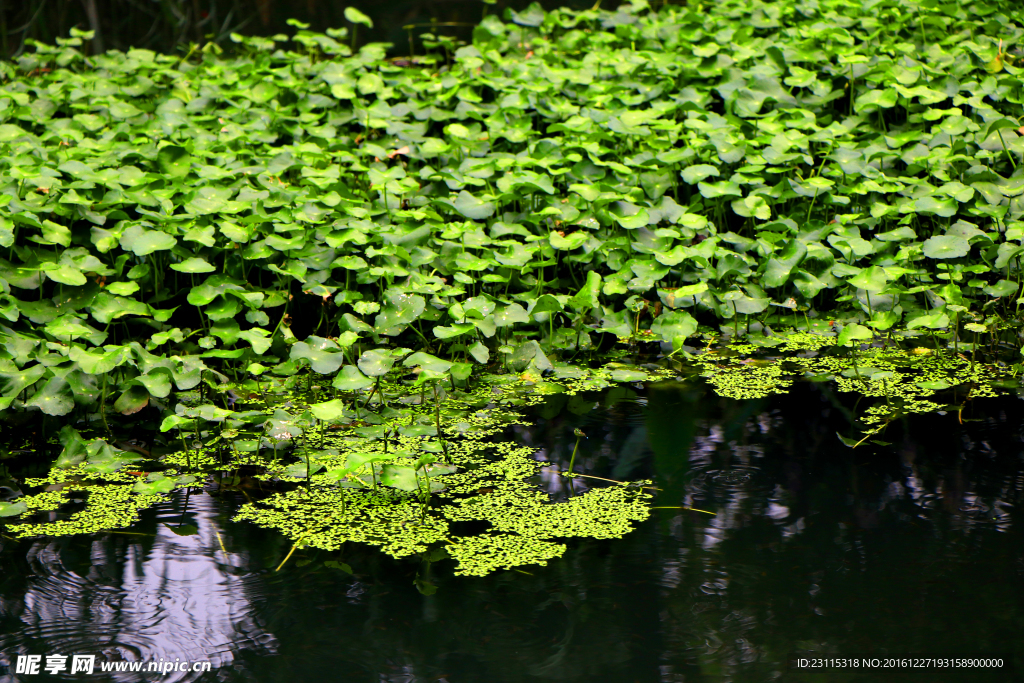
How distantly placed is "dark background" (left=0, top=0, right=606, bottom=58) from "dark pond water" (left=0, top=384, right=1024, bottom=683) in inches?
159

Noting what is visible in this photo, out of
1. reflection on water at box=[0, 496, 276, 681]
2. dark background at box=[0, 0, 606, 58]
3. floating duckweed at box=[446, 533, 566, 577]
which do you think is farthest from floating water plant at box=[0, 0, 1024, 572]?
dark background at box=[0, 0, 606, 58]

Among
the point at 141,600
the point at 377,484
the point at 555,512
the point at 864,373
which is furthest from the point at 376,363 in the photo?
the point at 864,373

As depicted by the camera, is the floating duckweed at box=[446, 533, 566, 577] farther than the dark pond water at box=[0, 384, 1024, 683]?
Yes

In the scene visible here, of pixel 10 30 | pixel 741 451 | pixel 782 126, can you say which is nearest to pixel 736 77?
pixel 782 126

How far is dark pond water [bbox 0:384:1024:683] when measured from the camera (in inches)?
61.6

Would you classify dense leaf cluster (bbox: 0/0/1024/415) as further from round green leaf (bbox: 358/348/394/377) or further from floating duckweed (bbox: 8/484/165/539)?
floating duckweed (bbox: 8/484/165/539)

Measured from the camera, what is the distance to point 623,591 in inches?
68.1

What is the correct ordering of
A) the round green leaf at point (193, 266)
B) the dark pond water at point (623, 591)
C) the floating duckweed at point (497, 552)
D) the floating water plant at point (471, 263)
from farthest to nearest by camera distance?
the round green leaf at point (193, 266) < the floating water plant at point (471, 263) < the floating duckweed at point (497, 552) < the dark pond water at point (623, 591)

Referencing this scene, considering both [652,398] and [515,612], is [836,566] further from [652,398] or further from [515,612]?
[652,398]

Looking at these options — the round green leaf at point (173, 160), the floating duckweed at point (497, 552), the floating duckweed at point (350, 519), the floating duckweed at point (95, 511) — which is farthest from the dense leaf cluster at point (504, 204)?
the floating duckweed at point (497, 552)

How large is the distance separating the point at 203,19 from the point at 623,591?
4.81 metres

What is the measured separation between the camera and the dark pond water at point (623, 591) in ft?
5.14

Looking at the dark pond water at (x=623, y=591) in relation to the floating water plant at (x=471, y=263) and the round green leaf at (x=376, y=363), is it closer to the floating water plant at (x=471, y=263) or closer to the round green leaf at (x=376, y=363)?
the floating water plant at (x=471, y=263)

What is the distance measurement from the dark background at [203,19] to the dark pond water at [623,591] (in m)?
4.03
